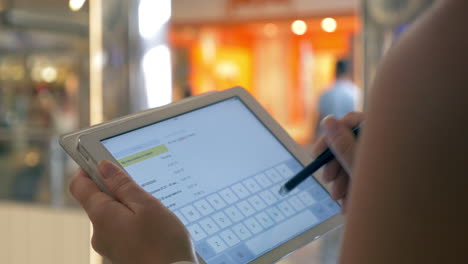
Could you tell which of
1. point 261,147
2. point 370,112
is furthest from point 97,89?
point 370,112

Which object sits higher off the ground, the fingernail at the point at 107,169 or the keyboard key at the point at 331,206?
the fingernail at the point at 107,169

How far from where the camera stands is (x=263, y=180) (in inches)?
32.2

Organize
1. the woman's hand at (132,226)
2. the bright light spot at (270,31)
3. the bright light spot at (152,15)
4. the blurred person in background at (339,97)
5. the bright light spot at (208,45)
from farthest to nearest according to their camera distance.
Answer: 1. the bright light spot at (208,45)
2. the bright light spot at (270,31)
3. the blurred person in background at (339,97)
4. the bright light spot at (152,15)
5. the woman's hand at (132,226)

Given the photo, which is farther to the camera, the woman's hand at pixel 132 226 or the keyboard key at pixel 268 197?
the keyboard key at pixel 268 197

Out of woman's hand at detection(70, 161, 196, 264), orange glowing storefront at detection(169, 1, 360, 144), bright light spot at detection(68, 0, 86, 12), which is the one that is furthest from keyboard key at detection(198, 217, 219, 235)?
orange glowing storefront at detection(169, 1, 360, 144)

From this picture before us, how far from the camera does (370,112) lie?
1.51ft

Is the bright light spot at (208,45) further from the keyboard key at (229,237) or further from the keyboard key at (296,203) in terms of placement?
the keyboard key at (229,237)

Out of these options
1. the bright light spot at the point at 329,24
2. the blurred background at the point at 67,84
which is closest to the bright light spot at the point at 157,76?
the blurred background at the point at 67,84

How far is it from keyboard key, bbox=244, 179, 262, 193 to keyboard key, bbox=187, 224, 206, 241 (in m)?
0.11

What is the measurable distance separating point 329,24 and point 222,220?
8.34m

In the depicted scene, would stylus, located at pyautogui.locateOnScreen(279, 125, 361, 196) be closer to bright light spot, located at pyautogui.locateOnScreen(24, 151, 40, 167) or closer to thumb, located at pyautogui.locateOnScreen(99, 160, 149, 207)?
thumb, located at pyautogui.locateOnScreen(99, 160, 149, 207)

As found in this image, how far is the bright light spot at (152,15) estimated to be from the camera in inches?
94.7

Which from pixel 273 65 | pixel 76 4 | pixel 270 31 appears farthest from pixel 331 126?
pixel 273 65

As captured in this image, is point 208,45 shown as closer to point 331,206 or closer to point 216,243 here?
point 331,206
